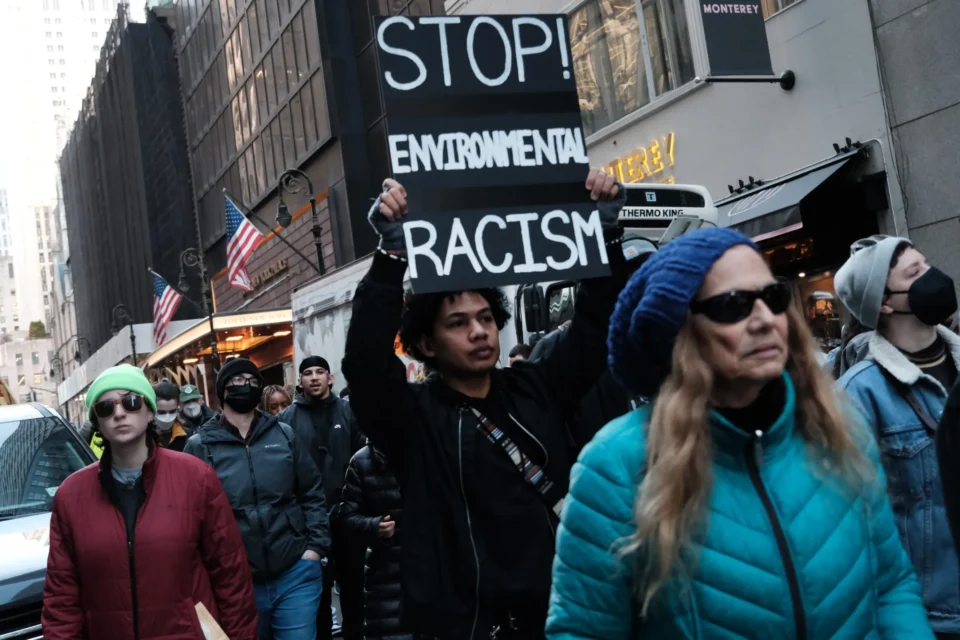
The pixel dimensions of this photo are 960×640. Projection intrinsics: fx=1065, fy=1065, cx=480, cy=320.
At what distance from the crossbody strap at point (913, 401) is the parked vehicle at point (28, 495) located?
4.28 m

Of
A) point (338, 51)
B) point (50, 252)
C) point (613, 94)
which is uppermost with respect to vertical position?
point (50, 252)

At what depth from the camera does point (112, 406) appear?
4.72 m

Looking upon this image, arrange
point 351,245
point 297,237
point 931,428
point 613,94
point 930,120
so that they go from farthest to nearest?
point 297,237 < point 351,245 < point 613,94 < point 930,120 < point 931,428

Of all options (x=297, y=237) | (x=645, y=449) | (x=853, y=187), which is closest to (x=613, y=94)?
(x=853, y=187)

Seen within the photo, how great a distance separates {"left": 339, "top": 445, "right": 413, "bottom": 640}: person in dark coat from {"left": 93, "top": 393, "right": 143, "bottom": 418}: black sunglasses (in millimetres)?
1217

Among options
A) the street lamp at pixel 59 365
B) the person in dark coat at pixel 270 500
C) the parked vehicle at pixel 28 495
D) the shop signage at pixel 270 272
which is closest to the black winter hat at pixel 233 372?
the person in dark coat at pixel 270 500

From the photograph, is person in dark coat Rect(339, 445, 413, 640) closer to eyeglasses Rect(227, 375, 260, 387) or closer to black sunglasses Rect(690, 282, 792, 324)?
eyeglasses Rect(227, 375, 260, 387)

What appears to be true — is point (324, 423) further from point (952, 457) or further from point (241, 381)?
point (952, 457)

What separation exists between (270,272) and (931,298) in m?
38.2

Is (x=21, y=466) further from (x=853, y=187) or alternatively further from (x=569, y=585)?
(x=853, y=187)

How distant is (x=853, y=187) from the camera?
12914 millimetres

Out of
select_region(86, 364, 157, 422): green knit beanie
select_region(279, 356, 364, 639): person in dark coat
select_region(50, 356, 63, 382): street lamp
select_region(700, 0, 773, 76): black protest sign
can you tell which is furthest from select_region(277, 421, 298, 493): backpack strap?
select_region(50, 356, 63, 382): street lamp

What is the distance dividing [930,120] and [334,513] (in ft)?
27.2

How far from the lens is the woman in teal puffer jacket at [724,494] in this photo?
2.14m
